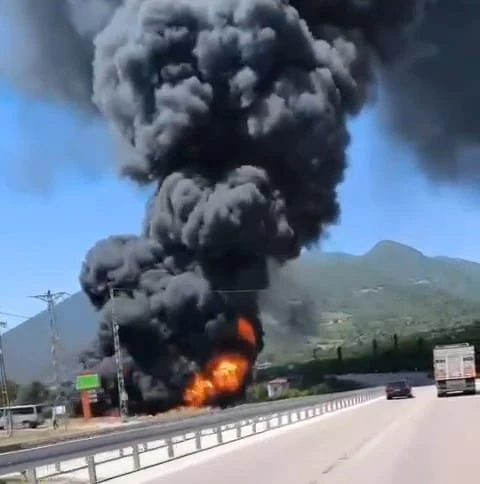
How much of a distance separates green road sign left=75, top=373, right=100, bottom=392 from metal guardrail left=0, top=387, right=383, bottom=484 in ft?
68.6

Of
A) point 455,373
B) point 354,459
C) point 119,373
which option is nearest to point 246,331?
point 119,373

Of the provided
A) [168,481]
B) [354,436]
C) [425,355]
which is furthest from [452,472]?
[425,355]

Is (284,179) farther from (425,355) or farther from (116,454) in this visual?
(425,355)

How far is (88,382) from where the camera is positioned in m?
60.5

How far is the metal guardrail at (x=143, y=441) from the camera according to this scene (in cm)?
1495

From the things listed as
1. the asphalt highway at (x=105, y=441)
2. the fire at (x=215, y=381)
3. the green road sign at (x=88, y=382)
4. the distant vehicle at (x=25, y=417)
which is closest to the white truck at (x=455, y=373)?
the fire at (x=215, y=381)

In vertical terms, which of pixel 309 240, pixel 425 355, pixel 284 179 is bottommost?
pixel 425 355

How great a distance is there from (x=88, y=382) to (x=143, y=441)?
1636 inches

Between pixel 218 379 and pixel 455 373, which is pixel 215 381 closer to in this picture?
pixel 218 379

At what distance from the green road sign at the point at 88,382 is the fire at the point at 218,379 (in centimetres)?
636

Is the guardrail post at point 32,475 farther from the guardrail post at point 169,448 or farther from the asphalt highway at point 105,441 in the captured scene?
the guardrail post at point 169,448

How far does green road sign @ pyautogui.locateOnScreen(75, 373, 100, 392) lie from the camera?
59.9 metres

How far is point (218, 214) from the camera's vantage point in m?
54.7

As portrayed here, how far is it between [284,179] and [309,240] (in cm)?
436
